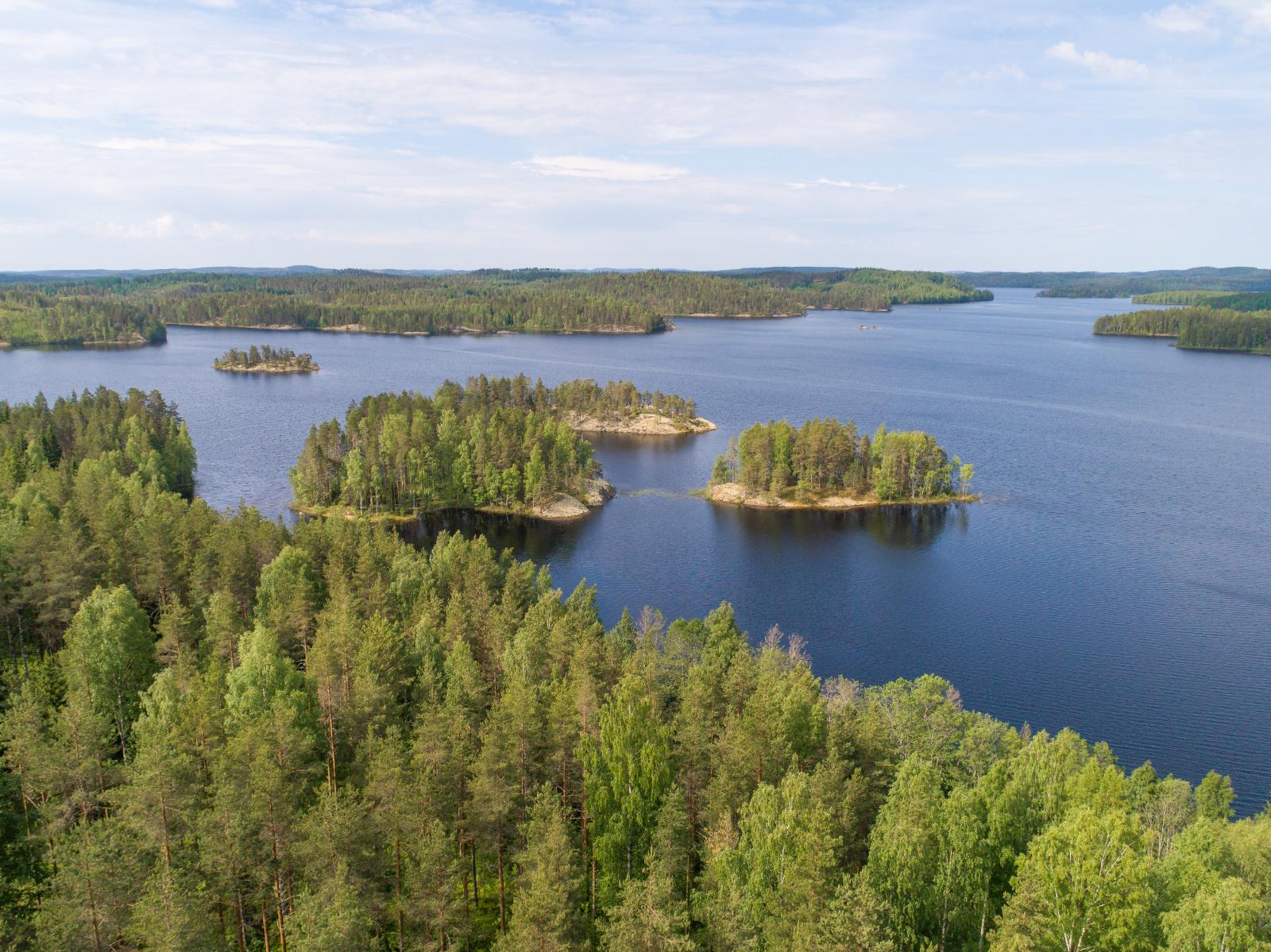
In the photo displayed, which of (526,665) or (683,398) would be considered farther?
(683,398)

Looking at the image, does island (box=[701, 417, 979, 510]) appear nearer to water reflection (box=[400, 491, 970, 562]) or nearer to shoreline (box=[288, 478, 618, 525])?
water reflection (box=[400, 491, 970, 562])

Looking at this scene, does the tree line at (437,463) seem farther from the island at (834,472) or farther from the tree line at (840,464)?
the tree line at (840,464)

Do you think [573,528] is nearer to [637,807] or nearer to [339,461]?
[339,461]

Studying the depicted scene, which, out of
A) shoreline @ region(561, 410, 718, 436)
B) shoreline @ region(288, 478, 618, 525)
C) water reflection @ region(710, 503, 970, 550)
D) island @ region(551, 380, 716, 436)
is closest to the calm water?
water reflection @ region(710, 503, 970, 550)

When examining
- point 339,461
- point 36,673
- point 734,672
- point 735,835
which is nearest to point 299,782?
point 735,835

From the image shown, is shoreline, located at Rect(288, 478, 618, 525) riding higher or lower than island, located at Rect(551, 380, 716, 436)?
Answer: lower

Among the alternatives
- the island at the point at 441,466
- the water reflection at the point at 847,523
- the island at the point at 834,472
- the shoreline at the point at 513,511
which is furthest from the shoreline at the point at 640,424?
the water reflection at the point at 847,523
